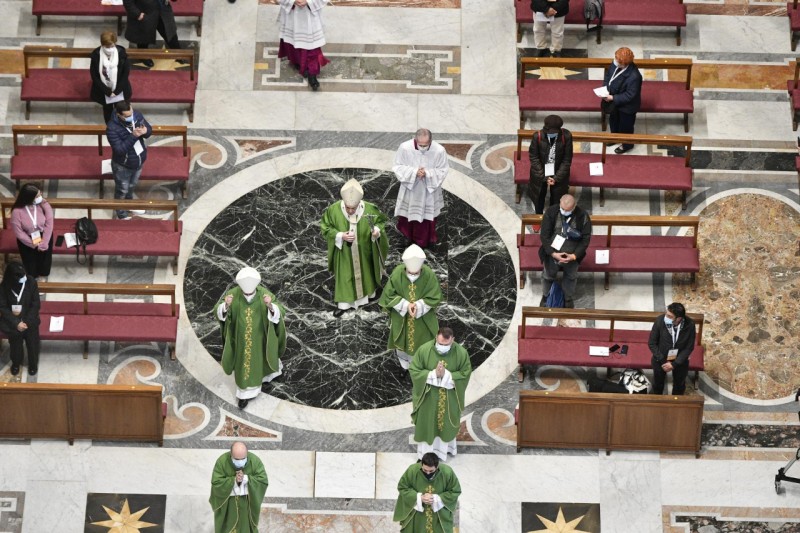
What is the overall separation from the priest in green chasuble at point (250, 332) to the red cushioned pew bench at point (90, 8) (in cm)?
509

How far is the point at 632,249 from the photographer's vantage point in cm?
2252

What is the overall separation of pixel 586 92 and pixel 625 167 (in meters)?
1.37

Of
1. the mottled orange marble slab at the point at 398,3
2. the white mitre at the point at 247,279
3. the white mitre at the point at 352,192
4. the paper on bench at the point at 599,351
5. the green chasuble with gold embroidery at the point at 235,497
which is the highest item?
the mottled orange marble slab at the point at 398,3

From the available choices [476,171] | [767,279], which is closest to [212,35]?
[476,171]

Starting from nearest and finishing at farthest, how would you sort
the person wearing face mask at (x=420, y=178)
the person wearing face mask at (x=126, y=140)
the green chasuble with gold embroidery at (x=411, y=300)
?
the green chasuble with gold embroidery at (x=411, y=300)
the person wearing face mask at (x=420, y=178)
the person wearing face mask at (x=126, y=140)

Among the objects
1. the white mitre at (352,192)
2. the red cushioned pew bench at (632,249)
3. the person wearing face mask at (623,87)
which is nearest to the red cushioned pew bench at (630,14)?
the person wearing face mask at (623,87)

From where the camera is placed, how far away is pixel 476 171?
23.7 meters

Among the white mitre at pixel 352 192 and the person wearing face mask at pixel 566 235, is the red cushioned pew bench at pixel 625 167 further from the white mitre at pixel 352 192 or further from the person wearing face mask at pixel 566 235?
the white mitre at pixel 352 192

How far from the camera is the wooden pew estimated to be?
67.7 feet

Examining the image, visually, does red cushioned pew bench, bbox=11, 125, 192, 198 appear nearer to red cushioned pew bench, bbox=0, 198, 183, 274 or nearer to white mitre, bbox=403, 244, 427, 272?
red cushioned pew bench, bbox=0, 198, 183, 274

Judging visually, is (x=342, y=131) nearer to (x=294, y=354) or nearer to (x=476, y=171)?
(x=476, y=171)

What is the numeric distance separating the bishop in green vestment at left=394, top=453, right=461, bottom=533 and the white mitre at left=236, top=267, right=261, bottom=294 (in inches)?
109

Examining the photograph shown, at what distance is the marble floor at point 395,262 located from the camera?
20.7 metres

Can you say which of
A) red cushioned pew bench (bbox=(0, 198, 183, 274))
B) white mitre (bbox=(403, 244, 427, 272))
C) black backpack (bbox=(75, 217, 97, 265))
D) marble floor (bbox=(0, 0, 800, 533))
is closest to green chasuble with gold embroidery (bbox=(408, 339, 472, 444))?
marble floor (bbox=(0, 0, 800, 533))
